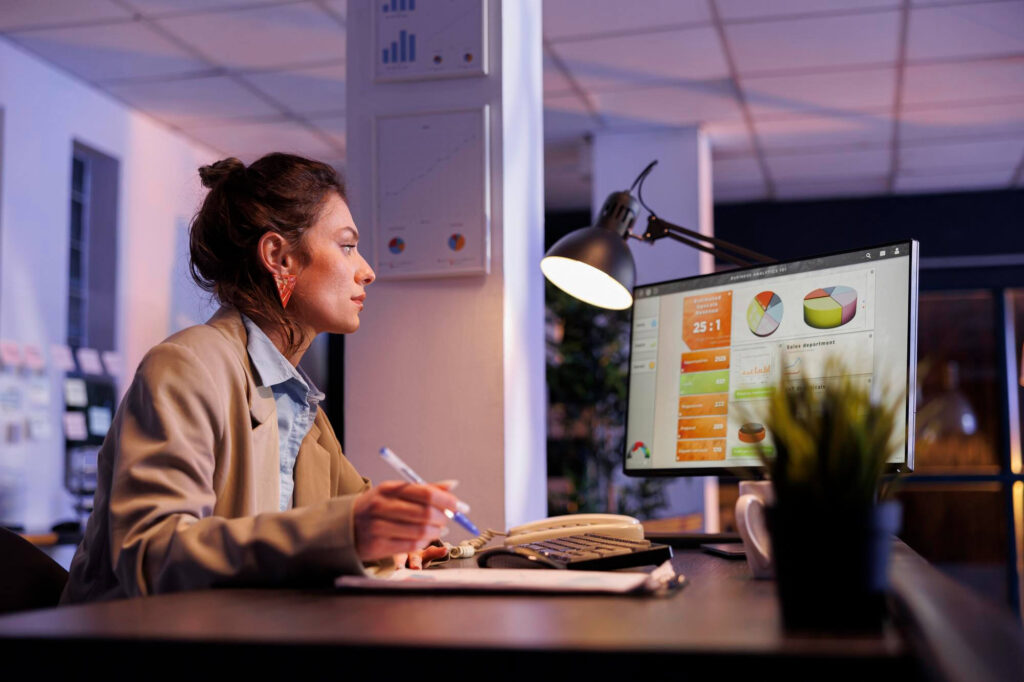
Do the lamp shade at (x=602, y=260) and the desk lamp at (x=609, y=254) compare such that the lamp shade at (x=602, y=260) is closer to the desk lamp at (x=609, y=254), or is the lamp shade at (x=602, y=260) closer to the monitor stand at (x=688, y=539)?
the desk lamp at (x=609, y=254)

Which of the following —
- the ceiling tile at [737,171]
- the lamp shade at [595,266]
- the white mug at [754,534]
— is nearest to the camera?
the white mug at [754,534]

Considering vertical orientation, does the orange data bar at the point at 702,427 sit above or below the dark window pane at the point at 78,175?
below

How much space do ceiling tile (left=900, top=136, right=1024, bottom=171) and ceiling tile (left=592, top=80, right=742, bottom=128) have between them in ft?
4.34

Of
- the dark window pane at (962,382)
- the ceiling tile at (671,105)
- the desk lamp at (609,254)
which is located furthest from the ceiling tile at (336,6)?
the dark window pane at (962,382)

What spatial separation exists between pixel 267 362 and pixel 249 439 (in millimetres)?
160

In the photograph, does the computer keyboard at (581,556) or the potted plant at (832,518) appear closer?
the potted plant at (832,518)

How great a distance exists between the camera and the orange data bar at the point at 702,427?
1687 millimetres

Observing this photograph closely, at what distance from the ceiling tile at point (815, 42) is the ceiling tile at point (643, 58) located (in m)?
0.12

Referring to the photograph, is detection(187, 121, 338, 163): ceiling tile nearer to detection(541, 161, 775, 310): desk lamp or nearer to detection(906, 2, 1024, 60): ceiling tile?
detection(906, 2, 1024, 60): ceiling tile

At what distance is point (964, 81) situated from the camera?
15.4 feet

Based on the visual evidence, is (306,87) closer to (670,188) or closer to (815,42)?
(670,188)

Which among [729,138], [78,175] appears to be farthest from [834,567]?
[729,138]

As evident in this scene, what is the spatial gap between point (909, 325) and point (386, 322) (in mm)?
1449

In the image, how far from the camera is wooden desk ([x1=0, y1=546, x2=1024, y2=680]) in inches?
25.0
